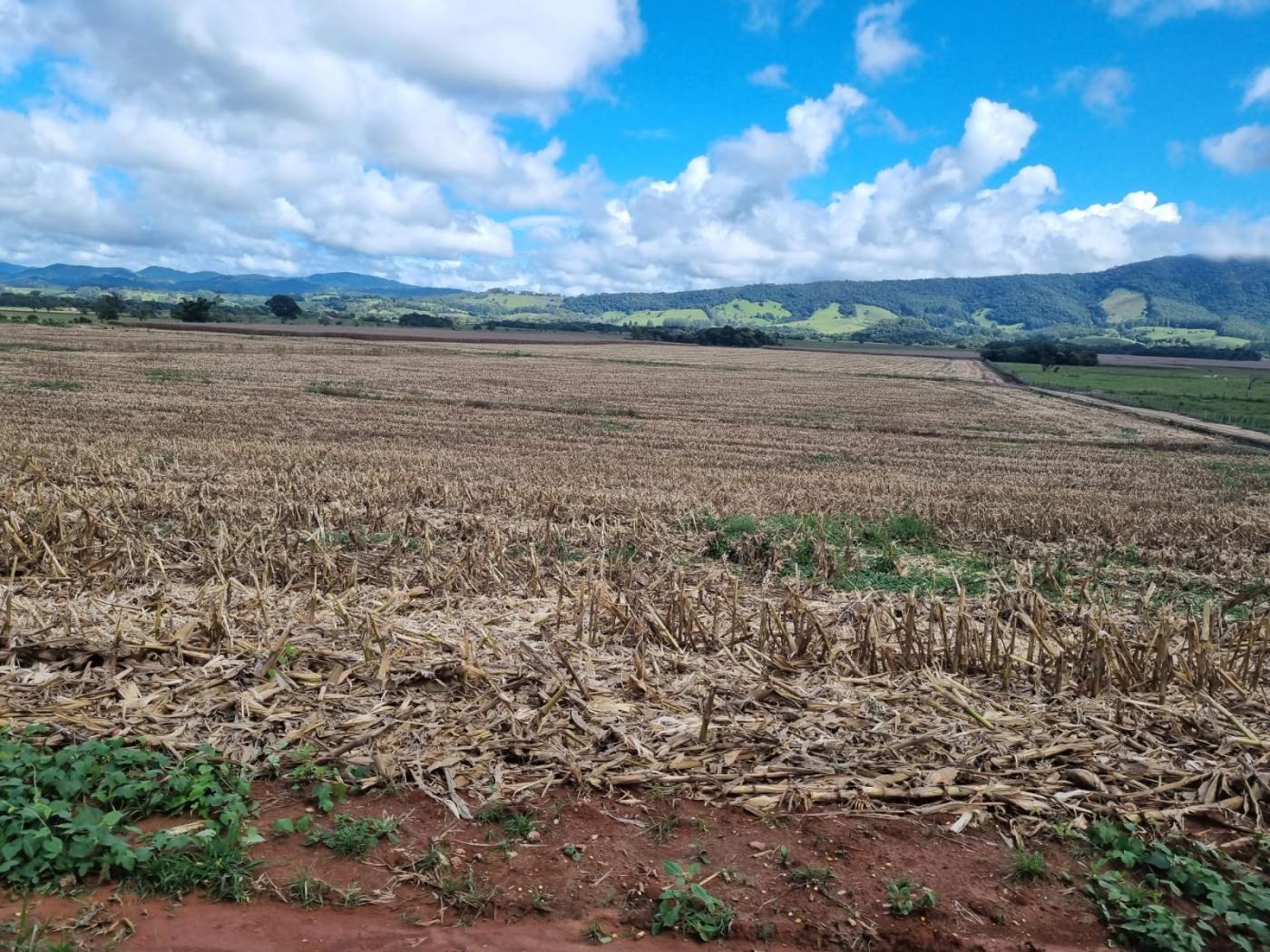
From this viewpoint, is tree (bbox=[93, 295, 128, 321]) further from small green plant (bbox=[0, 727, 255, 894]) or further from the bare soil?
the bare soil

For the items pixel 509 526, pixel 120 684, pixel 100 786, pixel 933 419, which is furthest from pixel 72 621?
pixel 933 419

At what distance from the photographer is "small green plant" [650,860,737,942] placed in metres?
3.99

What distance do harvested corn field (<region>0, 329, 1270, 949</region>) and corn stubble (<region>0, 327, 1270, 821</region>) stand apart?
0.12 ft

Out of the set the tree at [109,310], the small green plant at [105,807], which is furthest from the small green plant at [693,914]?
the tree at [109,310]

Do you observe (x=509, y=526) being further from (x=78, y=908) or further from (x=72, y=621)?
(x=78, y=908)

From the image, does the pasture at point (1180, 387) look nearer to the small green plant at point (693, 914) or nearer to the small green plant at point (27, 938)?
the small green plant at point (693, 914)

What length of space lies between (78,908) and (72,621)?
3840 millimetres

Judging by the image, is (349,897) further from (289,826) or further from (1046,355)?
(1046,355)

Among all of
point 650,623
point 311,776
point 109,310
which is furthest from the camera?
point 109,310

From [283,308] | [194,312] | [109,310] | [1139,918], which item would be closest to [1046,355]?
[194,312]

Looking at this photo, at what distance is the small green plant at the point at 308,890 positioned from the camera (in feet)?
13.3

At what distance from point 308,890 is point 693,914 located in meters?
1.99

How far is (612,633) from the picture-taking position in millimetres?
7477

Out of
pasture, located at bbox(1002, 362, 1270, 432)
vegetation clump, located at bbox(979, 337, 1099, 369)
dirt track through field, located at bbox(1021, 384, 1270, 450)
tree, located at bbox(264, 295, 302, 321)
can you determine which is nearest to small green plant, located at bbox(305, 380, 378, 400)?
dirt track through field, located at bbox(1021, 384, 1270, 450)
